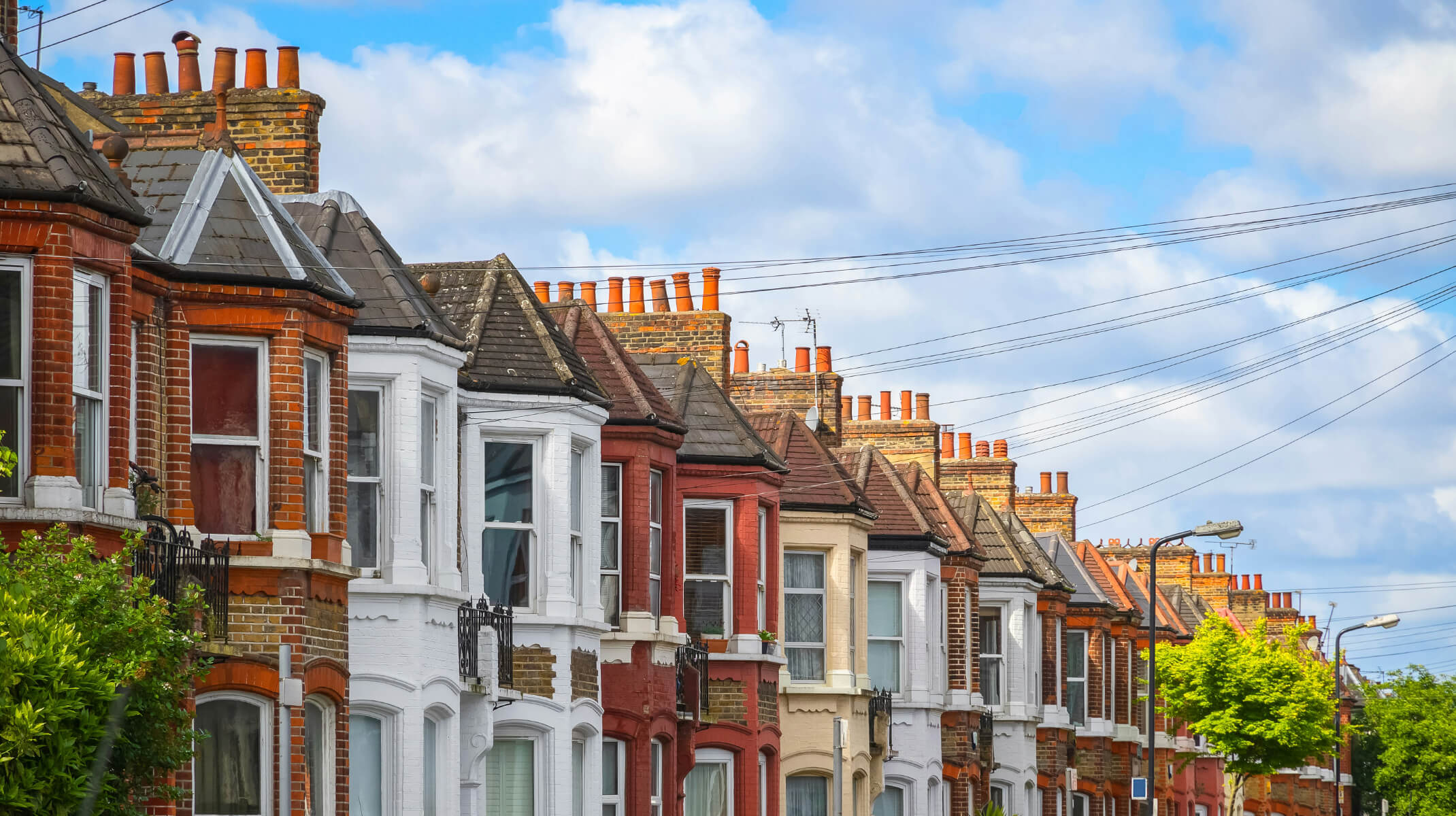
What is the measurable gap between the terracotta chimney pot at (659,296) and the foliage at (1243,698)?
26.1m

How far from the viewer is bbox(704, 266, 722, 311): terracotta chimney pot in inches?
1325

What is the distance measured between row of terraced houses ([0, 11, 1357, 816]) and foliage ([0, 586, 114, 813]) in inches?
106

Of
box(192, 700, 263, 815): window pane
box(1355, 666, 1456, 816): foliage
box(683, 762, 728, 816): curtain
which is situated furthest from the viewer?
box(1355, 666, 1456, 816): foliage

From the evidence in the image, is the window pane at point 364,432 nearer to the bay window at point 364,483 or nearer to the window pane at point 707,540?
the bay window at point 364,483

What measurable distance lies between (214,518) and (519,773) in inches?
281

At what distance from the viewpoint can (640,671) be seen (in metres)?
26.3

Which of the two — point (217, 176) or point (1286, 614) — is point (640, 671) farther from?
point (1286, 614)

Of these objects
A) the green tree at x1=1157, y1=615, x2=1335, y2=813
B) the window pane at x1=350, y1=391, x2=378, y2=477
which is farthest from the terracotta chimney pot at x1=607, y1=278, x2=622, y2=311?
the green tree at x1=1157, y1=615, x2=1335, y2=813

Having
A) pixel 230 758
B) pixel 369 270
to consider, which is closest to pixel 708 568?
pixel 369 270

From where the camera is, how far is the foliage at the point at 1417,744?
238 feet

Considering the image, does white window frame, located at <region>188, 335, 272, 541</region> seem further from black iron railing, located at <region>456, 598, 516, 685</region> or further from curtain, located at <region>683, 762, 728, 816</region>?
curtain, located at <region>683, 762, 728, 816</region>

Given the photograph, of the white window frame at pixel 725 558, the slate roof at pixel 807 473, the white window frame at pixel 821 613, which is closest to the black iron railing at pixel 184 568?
the white window frame at pixel 725 558

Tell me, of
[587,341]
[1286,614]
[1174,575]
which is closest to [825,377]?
[587,341]

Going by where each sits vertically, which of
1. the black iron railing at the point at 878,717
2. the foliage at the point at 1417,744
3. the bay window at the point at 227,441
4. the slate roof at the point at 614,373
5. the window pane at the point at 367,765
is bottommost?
the foliage at the point at 1417,744
